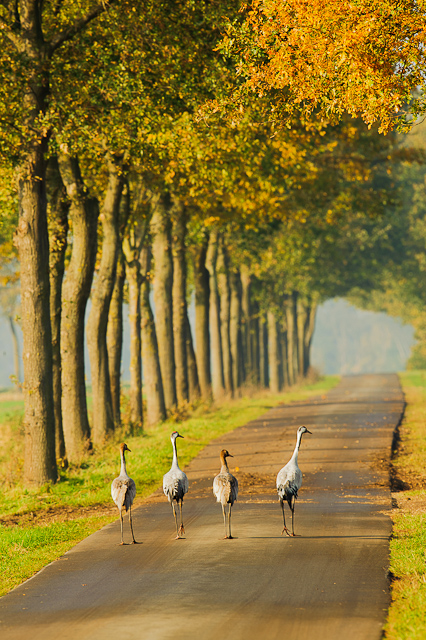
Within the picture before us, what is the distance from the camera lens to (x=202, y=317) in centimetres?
3800

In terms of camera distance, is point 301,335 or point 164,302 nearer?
point 164,302

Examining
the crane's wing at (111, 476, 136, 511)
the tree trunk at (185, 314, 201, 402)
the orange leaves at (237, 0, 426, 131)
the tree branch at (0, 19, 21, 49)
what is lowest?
the crane's wing at (111, 476, 136, 511)

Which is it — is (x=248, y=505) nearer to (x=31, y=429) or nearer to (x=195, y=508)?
(x=195, y=508)

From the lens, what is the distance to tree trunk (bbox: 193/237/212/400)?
123 ft

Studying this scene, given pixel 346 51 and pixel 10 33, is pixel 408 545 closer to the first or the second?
pixel 346 51

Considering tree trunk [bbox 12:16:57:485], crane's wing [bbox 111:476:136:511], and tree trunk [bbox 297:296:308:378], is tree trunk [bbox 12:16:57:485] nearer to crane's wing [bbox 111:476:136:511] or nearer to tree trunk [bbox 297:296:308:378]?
crane's wing [bbox 111:476:136:511]

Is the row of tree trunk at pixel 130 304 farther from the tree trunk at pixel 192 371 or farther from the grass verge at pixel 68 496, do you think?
the grass verge at pixel 68 496

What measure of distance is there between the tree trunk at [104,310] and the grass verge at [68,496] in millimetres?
750

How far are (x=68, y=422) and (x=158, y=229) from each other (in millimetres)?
10691

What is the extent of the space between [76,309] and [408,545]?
1214cm

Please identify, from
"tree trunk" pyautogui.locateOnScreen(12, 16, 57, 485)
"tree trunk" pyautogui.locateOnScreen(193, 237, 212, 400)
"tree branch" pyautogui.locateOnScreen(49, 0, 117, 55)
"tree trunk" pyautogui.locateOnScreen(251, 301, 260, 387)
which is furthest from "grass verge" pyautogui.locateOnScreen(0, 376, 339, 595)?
"tree trunk" pyautogui.locateOnScreen(251, 301, 260, 387)

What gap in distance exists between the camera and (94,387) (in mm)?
23859

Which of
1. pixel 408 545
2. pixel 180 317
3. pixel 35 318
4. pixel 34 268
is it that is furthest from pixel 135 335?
pixel 408 545

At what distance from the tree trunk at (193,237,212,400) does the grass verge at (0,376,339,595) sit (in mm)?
10696
